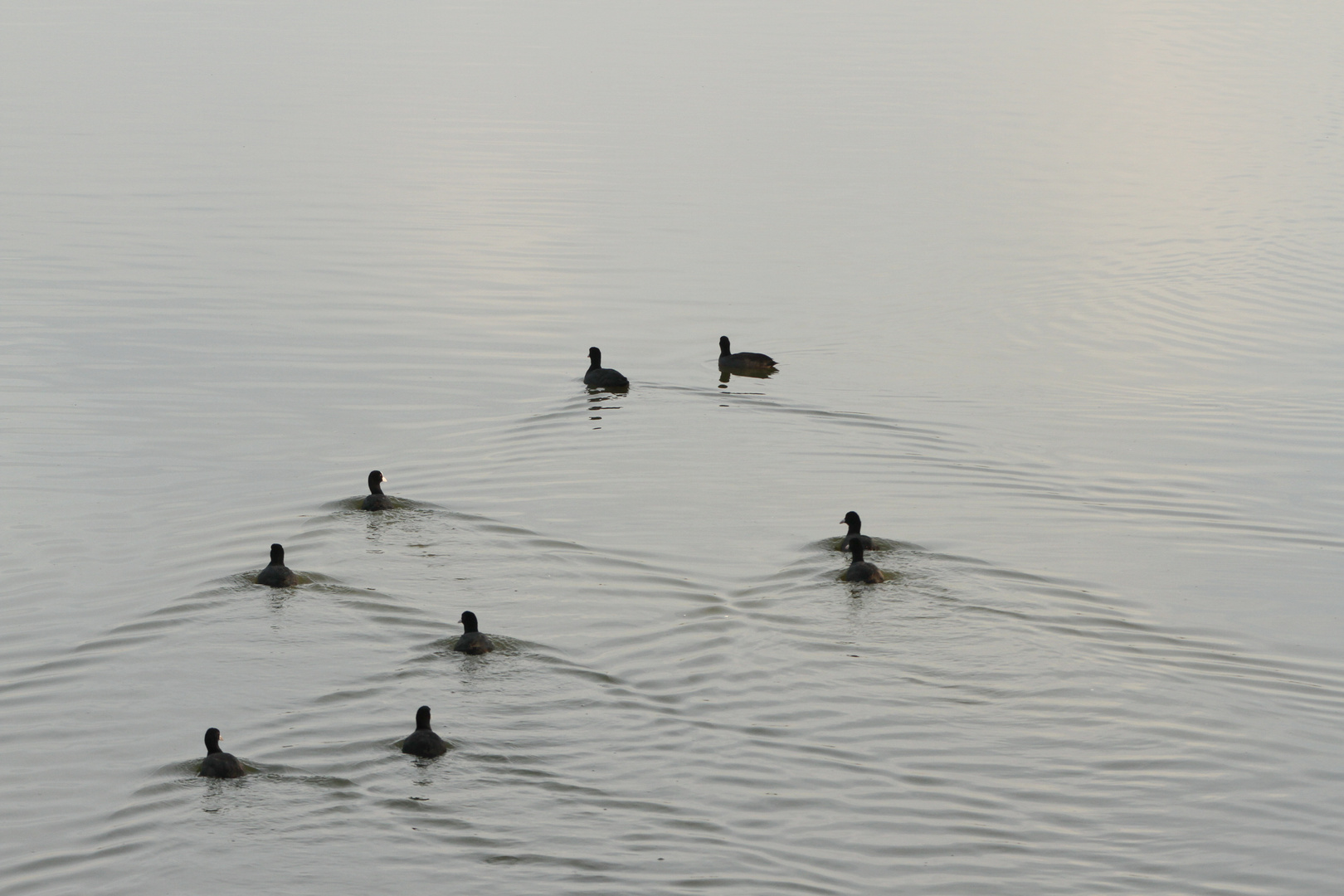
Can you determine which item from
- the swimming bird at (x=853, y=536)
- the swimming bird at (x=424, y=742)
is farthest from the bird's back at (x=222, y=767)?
the swimming bird at (x=853, y=536)

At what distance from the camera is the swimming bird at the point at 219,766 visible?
12742 millimetres

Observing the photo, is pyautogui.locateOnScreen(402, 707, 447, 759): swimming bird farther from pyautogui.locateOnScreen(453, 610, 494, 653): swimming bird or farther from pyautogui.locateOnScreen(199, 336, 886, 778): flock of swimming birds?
pyautogui.locateOnScreen(453, 610, 494, 653): swimming bird

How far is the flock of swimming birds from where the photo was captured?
12883mm

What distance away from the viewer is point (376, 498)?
18531 mm

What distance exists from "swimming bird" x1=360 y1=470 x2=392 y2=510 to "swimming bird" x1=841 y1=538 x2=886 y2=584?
219 inches

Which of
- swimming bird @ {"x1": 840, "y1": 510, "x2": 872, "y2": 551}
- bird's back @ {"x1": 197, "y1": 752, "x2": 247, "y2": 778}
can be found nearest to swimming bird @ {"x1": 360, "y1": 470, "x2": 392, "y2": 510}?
swimming bird @ {"x1": 840, "y1": 510, "x2": 872, "y2": 551}

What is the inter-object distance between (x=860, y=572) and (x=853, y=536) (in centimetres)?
74

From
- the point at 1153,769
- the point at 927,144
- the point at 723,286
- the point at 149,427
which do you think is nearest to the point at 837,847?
the point at 1153,769

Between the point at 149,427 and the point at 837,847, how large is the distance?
45.4ft

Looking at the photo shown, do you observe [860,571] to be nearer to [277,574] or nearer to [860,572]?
[860,572]

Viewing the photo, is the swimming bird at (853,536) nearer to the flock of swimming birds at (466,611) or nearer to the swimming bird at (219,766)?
the flock of swimming birds at (466,611)

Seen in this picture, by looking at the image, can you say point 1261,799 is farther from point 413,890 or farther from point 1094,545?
point 413,890

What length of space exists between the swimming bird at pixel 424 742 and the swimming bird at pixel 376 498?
577 centimetres

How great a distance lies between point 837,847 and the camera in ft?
40.0
